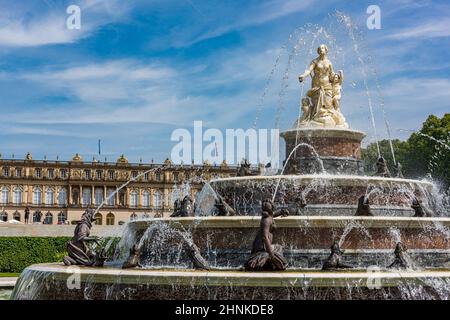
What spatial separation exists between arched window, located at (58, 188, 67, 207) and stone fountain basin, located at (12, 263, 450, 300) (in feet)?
322

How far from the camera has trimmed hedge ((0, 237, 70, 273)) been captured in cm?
3597

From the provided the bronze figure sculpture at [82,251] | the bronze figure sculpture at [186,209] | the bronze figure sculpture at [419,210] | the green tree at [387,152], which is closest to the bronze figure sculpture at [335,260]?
the bronze figure sculpture at [419,210]

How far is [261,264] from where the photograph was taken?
12.1 m

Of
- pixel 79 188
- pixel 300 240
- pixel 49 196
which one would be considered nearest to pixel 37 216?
pixel 49 196

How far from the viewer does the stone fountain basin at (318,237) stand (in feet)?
45.5

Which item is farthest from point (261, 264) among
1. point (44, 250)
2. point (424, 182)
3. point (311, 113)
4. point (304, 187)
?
point (44, 250)

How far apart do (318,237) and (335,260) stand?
4.29ft

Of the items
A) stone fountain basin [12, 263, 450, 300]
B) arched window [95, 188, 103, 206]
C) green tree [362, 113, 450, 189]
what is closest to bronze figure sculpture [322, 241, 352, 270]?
stone fountain basin [12, 263, 450, 300]

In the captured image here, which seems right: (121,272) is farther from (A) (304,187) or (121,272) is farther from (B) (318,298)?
(A) (304,187)

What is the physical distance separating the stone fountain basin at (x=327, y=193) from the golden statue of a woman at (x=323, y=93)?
3600mm

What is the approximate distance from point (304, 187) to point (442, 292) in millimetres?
5401

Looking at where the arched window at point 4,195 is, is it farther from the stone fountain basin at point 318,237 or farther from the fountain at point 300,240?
the stone fountain basin at point 318,237

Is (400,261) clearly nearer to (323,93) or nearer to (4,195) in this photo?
(323,93)
